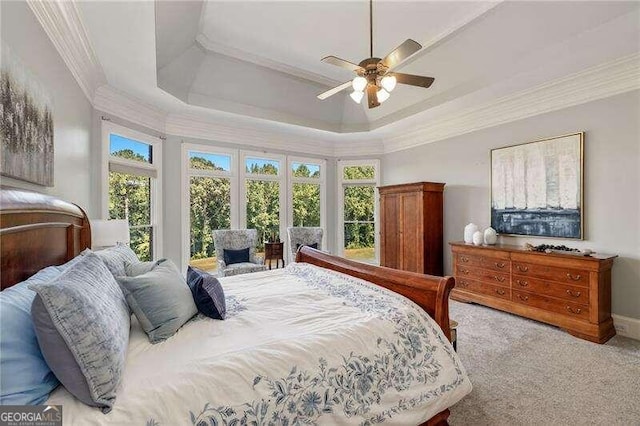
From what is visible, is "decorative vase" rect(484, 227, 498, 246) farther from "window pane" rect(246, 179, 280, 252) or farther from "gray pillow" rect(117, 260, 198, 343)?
"gray pillow" rect(117, 260, 198, 343)

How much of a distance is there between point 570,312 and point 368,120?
398 centimetres

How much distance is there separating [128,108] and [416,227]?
4.42 m

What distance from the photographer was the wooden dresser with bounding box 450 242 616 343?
2984 mm

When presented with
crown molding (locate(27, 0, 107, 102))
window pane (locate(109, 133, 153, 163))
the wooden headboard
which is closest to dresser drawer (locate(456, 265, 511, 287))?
the wooden headboard

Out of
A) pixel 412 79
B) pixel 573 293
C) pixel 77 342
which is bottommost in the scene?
pixel 573 293

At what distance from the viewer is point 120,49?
2.74 metres

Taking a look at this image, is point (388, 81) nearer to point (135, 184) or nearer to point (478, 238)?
point (478, 238)

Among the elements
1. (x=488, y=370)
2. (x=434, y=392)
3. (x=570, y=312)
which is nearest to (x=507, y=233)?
(x=570, y=312)

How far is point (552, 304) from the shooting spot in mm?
3256

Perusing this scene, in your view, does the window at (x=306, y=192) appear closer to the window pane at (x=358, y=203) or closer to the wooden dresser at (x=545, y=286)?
the window pane at (x=358, y=203)

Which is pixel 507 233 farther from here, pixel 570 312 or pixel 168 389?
pixel 168 389

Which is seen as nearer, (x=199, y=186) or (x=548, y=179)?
(x=548, y=179)

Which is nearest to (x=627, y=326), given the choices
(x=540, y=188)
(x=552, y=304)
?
(x=552, y=304)

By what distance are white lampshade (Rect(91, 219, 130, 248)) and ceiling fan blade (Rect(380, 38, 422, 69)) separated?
8.57 feet
